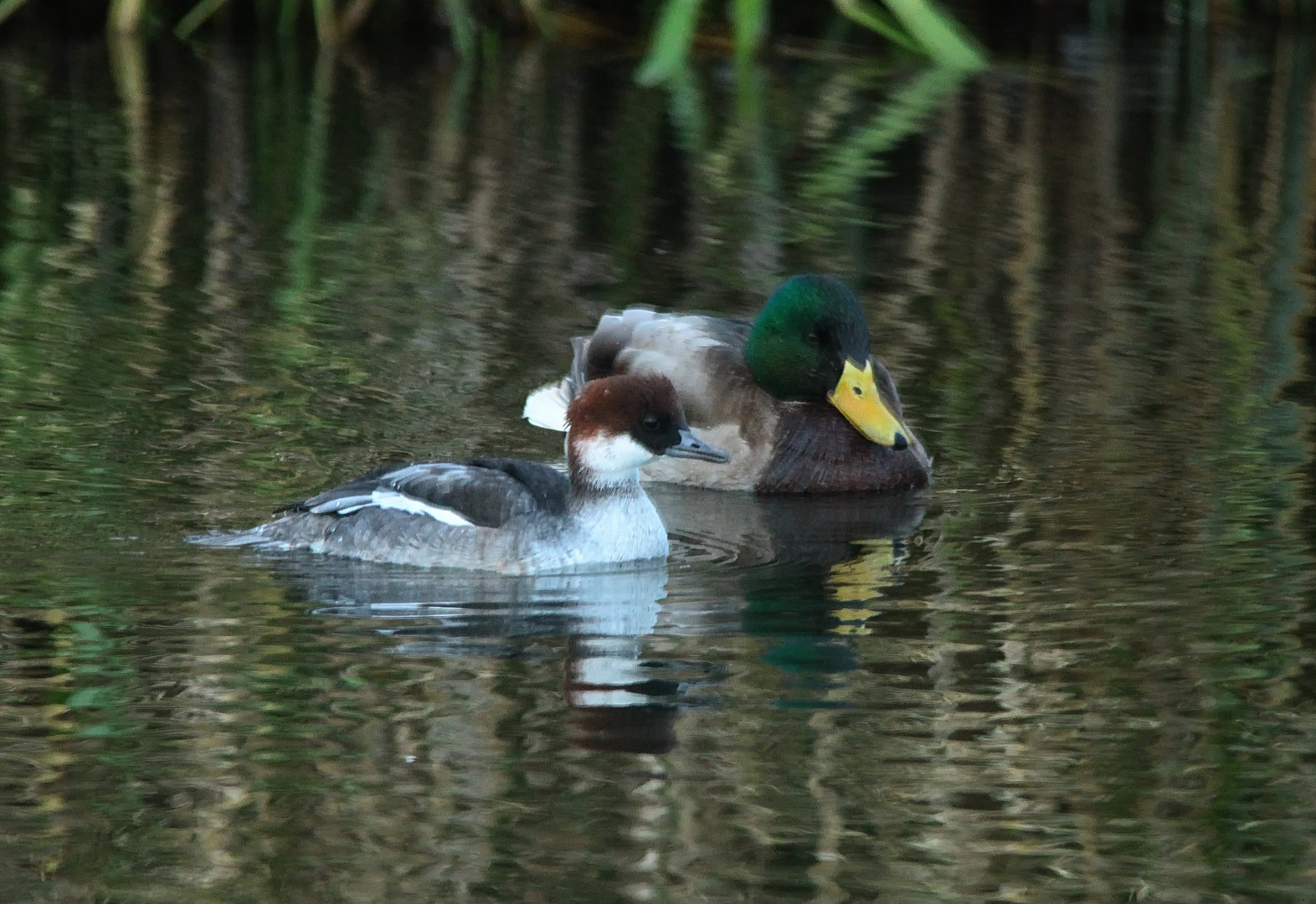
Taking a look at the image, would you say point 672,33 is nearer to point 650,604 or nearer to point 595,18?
point 595,18

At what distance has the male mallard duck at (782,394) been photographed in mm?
9594

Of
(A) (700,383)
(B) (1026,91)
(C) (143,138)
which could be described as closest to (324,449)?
(A) (700,383)

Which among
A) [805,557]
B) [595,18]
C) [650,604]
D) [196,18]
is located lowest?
[805,557]

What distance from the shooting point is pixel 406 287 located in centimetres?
1234

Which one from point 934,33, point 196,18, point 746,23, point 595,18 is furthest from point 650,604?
point 595,18

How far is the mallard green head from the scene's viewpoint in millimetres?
9727

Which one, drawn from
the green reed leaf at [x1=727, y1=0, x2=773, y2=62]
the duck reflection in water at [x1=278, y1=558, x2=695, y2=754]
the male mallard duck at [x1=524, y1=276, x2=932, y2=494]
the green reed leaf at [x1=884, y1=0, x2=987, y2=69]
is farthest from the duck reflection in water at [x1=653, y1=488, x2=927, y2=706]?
the green reed leaf at [x1=884, y1=0, x2=987, y2=69]

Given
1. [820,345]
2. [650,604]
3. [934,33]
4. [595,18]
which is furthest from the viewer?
[595,18]

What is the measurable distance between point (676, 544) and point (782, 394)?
161 cm

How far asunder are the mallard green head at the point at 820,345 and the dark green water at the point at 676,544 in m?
0.55

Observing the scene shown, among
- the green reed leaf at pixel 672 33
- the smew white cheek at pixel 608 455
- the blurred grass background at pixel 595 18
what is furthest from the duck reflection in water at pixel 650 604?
the blurred grass background at pixel 595 18

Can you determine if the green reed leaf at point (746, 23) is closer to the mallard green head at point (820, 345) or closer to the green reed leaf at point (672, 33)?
the green reed leaf at point (672, 33)

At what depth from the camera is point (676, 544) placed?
28.1 ft

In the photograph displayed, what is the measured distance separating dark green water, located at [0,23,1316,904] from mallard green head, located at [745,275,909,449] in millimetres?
554
